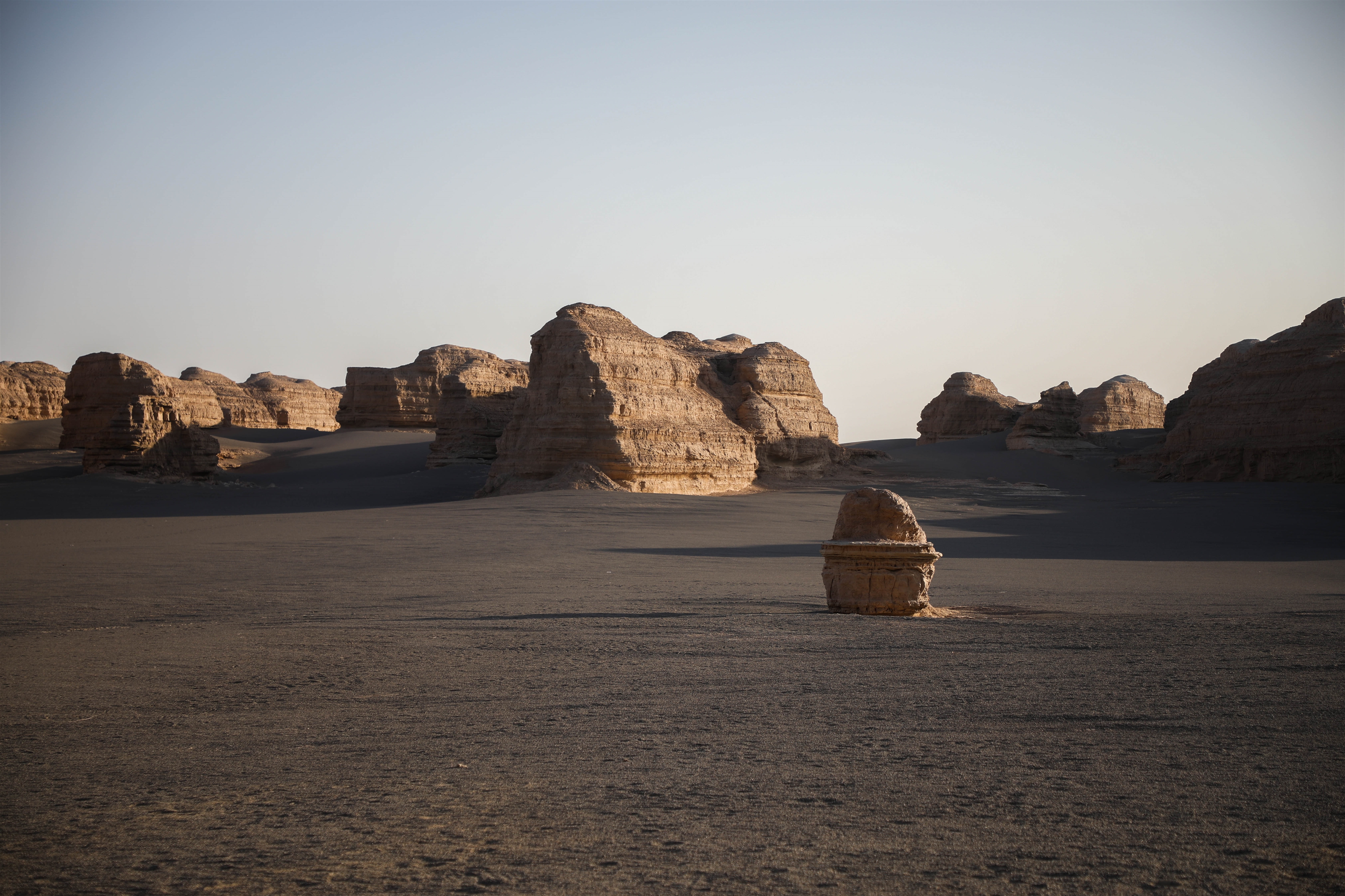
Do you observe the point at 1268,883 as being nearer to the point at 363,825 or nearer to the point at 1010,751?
the point at 1010,751

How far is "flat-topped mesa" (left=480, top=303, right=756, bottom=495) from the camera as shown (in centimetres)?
2719

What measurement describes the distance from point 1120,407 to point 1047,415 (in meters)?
19.4

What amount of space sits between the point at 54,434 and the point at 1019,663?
52433 millimetres

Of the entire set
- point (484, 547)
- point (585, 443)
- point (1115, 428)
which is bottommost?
point (484, 547)

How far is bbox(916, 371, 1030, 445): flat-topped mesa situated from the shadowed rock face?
143 ft

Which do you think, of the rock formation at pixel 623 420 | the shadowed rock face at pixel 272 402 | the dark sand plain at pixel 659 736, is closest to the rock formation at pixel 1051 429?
the rock formation at pixel 623 420

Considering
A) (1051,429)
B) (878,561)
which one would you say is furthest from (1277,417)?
(878,561)

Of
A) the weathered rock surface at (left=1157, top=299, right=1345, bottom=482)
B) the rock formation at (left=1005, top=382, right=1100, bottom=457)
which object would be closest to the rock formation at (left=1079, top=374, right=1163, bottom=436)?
the rock formation at (left=1005, top=382, right=1100, bottom=457)

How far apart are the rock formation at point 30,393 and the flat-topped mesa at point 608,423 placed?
35000mm

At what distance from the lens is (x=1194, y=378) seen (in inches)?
1774

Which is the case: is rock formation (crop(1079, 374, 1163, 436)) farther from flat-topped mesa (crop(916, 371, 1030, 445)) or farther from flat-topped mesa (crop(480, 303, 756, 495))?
flat-topped mesa (crop(480, 303, 756, 495))

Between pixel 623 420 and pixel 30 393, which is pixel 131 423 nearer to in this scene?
pixel 623 420

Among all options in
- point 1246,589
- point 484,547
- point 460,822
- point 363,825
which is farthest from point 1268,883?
point 484,547

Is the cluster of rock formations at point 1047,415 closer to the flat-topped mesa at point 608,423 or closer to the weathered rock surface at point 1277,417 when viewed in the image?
the weathered rock surface at point 1277,417
